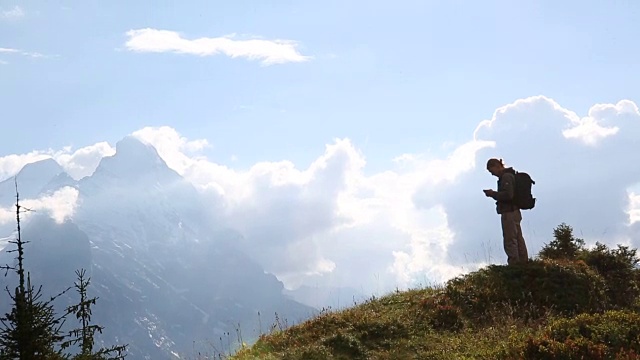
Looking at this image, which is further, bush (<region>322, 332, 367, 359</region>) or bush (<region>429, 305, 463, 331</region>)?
bush (<region>429, 305, 463, 331</region>)

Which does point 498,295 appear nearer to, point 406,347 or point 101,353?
point 406,347

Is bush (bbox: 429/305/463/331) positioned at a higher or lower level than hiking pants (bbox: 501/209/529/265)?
lower

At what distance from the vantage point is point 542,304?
20.2 meters

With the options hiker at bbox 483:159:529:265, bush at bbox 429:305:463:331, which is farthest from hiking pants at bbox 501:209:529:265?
bush at bbox 429:305:463:331

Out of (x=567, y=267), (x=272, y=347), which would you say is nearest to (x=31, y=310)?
(x=272, y=347)

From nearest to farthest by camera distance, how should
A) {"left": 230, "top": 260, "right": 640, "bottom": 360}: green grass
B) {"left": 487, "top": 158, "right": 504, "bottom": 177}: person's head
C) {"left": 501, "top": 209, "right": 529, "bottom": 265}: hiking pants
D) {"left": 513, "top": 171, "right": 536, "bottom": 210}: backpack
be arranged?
{"left": 230, "top": 260, "right": 640, "bottom": 360}: green grass
{"left": 501, "top": 209, "right": 529, "bottom": 265}: hiking pants
{"left": 513, "top": 171, "right": 536, "bottom": 210}: backpack
{"left": 487, "top": 158, "right": 504, "bottom": 177}: person's head

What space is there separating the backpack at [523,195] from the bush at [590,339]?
1028 cm

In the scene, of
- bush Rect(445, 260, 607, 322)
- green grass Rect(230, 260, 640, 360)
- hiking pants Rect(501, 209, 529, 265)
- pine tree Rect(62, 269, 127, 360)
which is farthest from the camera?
hiking pants Rect(501, 209, 529, 265)

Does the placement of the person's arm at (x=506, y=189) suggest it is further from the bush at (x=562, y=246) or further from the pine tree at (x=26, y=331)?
the pine tree at (x=26, y=331)

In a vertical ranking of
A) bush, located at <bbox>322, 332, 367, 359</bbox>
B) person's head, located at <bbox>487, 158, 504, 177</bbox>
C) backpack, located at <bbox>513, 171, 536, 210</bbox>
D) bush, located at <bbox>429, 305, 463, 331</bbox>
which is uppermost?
person's head, located at <bbox>487, 158, 504, 177</bbox>

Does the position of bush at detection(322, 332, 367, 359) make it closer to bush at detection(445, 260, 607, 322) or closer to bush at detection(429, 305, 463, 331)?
bush at detection(429, 305, 463, 331)

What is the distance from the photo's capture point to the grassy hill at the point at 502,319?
13.7m

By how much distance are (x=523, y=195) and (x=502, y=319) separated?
7.58 m

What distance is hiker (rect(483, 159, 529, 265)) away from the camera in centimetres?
2402
